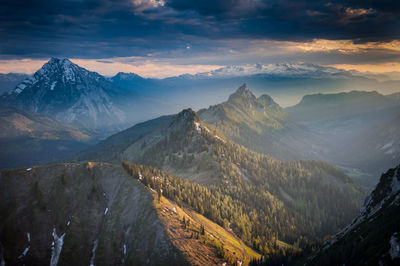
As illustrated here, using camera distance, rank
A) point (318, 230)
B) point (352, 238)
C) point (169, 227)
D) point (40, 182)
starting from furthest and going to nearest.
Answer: point (318, 230), point (40, 182), point (169, 227), point (352, 238)

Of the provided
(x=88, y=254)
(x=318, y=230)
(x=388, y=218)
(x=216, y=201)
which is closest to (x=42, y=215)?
(x=88, y=254)

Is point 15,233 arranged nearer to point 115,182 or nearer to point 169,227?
point 115,182

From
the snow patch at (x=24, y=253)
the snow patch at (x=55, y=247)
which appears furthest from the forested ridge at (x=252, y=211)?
the snow patch at (x=24, y=253)

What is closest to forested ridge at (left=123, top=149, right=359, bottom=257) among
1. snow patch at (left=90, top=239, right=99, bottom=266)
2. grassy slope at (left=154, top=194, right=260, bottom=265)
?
grassy slope at (left=154, top=194, right=260, bottom=265)

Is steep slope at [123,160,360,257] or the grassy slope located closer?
the grassy slope

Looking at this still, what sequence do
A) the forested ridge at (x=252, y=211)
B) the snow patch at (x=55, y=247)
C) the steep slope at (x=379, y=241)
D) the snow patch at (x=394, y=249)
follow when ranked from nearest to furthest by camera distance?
1. the snow patch at (x=394, y=249)
2. the steep slope at (x=379, y=241)
3. the snow patch at (x=55, y=247)
4. the forested ridge at (x=252, y=211)

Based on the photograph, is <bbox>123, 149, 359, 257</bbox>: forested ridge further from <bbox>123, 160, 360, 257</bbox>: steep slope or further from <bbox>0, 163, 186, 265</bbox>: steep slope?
<bbox>0, 163, 186, 265</bbox>: steep slope

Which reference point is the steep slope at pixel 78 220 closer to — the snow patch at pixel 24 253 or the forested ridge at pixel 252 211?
the snow patch at pixel 24 253

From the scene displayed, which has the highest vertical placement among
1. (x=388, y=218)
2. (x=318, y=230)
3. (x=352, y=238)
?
(x=388, y=218)
